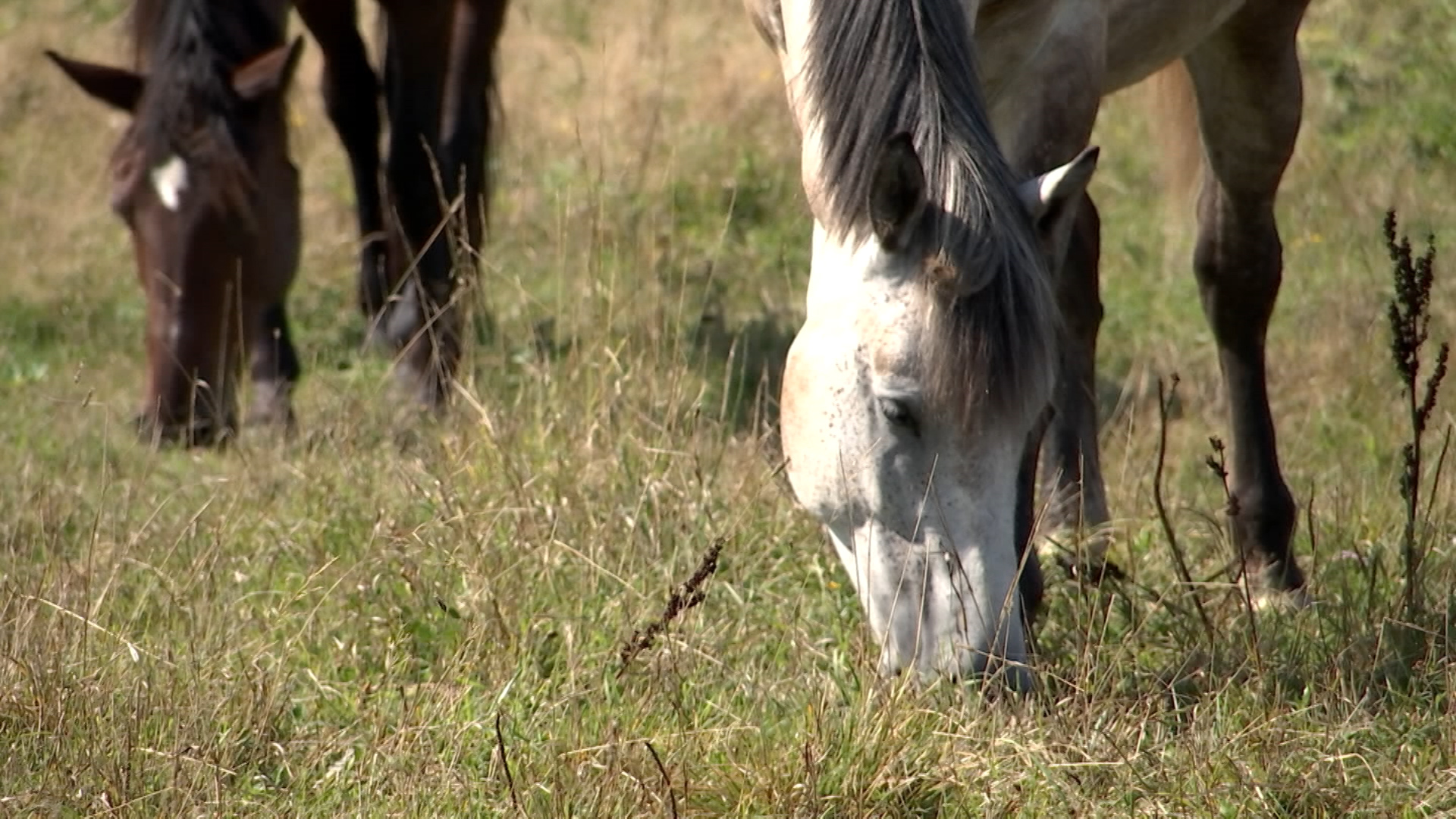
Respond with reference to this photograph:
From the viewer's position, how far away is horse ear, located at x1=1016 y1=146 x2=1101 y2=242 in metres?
2.64

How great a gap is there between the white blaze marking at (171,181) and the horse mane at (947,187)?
2.66 m

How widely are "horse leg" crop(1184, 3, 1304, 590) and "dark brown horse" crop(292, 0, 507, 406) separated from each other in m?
2.34

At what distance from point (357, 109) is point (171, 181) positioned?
175cm

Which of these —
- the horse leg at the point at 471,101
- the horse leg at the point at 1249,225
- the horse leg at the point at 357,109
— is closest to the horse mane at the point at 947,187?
the horse leg at the point at 1249,225

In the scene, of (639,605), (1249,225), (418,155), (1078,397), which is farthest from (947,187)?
(418,155)

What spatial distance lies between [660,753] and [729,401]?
286 centimetres

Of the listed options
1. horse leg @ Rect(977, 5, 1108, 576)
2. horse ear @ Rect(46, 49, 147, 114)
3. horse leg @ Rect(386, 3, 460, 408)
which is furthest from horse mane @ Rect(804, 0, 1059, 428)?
horse leg @ Rect(386, 3, 460, 408)

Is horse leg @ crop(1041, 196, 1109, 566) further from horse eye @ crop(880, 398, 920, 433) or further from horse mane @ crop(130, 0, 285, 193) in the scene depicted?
horse mane @ crop(130, 0, 285, 193)

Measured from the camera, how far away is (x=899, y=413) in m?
2.61

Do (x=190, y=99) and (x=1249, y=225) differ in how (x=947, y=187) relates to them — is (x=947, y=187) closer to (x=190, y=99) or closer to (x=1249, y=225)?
(x=1249, y=225)

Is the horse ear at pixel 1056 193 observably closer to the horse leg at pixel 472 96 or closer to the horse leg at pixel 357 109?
the horse leg at pixel 472 96

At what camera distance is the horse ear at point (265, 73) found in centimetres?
493

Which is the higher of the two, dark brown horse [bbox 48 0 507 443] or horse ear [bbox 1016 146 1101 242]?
horse ear [bbox 1016 146 1101 242]

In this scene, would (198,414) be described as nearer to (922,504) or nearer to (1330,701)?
(922,504)
